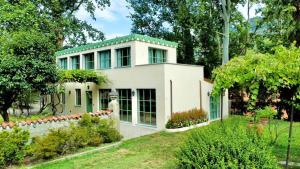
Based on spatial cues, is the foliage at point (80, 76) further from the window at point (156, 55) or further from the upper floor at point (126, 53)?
the window at point (156, 55)

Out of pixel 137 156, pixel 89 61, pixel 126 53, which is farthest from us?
pixel 89 61

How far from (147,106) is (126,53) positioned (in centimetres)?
420

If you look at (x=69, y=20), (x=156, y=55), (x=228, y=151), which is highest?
(x=69, y=20)

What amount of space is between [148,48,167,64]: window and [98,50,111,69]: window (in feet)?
11.2

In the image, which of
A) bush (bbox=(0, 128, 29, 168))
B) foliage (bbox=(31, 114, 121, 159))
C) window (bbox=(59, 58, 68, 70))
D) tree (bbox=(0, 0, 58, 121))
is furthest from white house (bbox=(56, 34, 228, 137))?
bush (bbox=(0, 128, 29, 168))

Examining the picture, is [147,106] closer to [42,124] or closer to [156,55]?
[156,55]

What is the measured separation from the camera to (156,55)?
1962cm

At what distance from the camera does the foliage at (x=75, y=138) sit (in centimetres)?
965

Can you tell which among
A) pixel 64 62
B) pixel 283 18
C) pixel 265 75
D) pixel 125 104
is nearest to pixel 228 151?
pixel 265 75

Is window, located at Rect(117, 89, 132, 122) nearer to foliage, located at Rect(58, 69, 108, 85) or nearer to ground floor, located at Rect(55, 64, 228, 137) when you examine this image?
ground floor, located at Rect(55, 64, 228, 137)

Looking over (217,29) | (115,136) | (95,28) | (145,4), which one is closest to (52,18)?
(95,28)

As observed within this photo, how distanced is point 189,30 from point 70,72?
51.2 feet

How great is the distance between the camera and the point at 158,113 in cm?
1619

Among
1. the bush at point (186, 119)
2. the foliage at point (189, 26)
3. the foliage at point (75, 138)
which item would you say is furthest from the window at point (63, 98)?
the foliage at point (75, 138)
